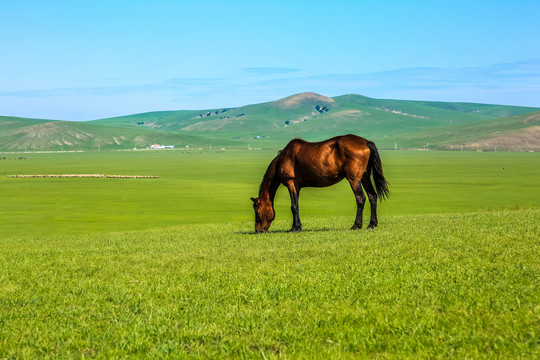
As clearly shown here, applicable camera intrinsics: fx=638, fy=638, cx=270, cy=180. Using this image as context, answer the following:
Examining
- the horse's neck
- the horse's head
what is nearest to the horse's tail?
the horse's neck

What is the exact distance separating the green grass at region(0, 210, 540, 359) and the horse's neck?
5.44 metres

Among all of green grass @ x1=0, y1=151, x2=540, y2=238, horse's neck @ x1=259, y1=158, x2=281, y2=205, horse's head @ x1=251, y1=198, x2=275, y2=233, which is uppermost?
horse's neck @ x1=259, y1=158, x2=281, y2=205

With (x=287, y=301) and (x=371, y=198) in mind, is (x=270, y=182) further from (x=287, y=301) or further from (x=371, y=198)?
(x=287, y=301)

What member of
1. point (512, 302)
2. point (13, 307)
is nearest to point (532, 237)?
point (512, 302)

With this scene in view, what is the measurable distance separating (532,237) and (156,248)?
8.60m

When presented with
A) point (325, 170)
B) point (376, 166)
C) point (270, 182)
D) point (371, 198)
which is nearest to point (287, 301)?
point (325, 170)

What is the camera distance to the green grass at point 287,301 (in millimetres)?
7008

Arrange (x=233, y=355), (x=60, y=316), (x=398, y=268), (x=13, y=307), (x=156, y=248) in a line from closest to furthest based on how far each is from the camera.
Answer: (x=233, y=355), (x=60, y=316), (x=13, y=307), (x=398, y=268), (x=156, y=248)

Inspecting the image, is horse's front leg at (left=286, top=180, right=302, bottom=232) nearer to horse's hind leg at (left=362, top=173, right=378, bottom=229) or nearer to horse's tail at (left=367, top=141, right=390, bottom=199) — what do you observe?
horse's hind leg at (left=362, top=173, right=378, bottom=229)

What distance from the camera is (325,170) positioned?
62.5 ft

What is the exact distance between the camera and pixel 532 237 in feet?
43.8

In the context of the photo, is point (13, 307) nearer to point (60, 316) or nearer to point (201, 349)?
point (60, 316)

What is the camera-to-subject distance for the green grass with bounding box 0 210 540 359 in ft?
23.0

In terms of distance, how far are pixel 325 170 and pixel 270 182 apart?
190 centimetres
